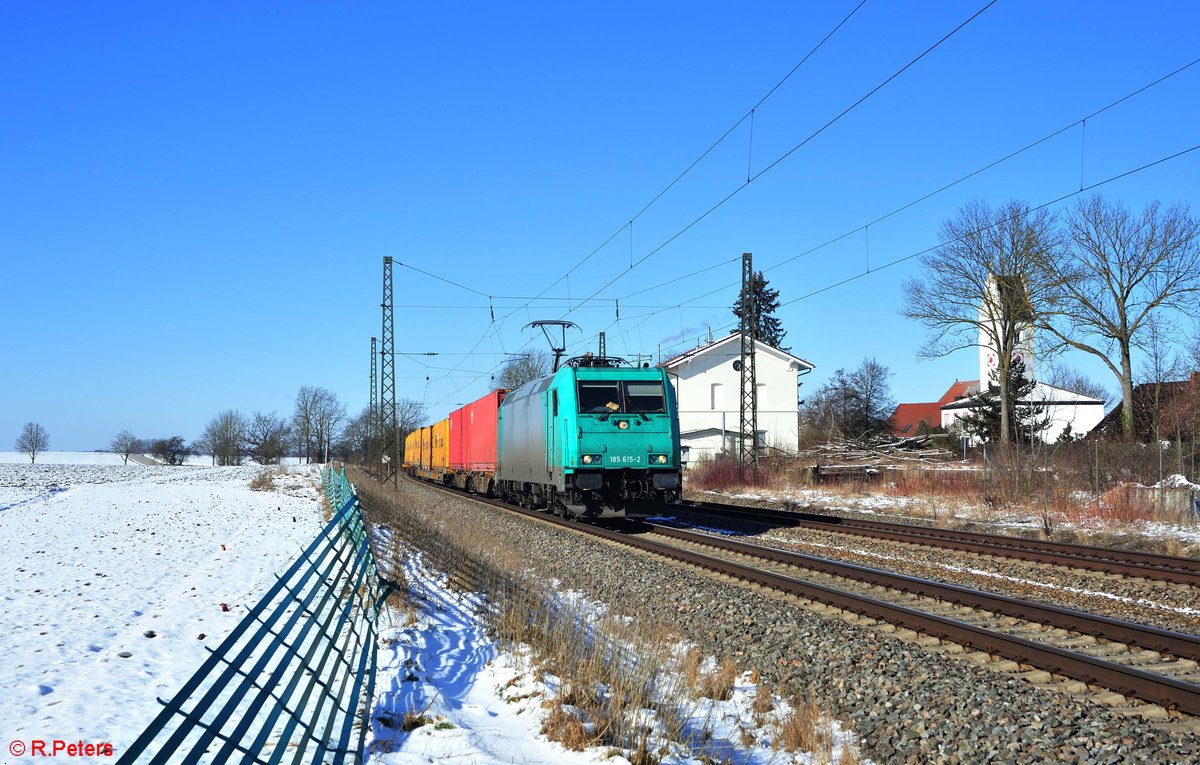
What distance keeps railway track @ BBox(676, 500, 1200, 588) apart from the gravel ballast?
4654 millimetres

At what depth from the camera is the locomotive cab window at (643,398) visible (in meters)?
18.8

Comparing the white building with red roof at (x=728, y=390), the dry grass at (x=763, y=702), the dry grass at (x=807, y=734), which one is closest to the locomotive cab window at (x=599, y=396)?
the dry grass at (x=763, y=702)

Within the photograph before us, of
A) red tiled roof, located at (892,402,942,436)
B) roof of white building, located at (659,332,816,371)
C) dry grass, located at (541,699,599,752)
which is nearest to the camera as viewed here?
dry grass, located at (541,699,599,752)

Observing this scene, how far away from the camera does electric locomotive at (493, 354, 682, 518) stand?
1831 cm

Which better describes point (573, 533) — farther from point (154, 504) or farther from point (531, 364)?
point (531, 364)

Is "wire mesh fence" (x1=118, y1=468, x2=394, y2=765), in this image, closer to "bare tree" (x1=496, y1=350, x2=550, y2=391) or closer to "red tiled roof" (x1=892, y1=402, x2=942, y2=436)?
"bare tree" (x1=496, y1=350, x2=550, y2=391)

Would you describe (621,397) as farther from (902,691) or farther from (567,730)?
(567,730)

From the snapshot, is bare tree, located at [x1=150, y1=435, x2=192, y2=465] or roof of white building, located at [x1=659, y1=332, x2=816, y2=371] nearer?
roof of white building, located at [x1=659, y1=332, x2=816, y2=371]

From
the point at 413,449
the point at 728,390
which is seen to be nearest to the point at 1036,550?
the point at 728,390

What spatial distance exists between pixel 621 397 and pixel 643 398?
1.59 ft

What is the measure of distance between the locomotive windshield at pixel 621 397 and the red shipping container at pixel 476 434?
27.5ft

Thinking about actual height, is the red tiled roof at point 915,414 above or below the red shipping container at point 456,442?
above

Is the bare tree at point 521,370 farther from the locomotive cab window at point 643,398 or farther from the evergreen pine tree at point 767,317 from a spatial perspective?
the locomotive cab window at point 643,398

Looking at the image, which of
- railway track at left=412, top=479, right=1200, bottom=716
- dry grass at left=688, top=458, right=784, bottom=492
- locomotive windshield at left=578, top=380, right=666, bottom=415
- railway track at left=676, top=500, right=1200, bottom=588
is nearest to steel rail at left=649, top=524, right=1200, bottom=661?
railway track at left=412, top=479, right=1200, bottom=716
